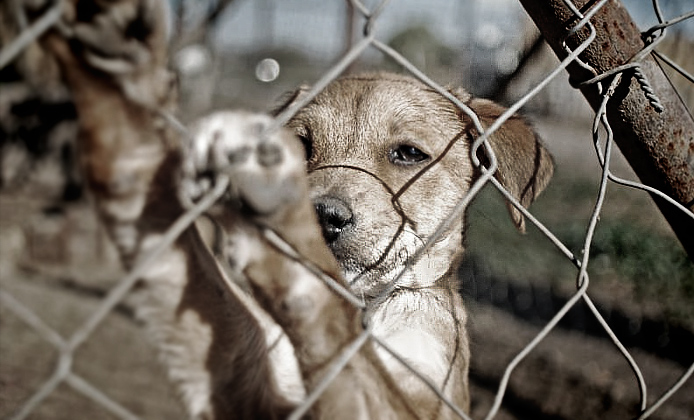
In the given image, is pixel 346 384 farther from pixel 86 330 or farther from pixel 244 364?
pixel 86 330

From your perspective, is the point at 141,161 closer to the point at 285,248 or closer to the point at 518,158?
the point at 285,248

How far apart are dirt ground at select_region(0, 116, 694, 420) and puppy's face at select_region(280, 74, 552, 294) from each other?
0.85 meters

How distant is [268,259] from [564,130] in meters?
4.35

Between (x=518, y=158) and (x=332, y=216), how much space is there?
2.41 feet

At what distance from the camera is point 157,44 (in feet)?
2.65

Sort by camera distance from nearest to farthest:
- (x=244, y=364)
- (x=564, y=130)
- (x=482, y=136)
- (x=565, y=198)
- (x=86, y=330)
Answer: (x=86, y=330) < (x=482, y=136) < (x=244, y=364) < (x=564, y=130) < (x=565, y=198)

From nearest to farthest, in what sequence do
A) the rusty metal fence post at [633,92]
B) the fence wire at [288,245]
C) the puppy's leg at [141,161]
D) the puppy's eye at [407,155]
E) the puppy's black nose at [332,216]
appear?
the fence wire at [288,245] < the puppy's leg at [141,161] < the rusty metal fence post at [633,92] < the puppy's black nose at [332,216] < the puppy's eye at [407,155]

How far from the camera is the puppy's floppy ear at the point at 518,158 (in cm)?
207

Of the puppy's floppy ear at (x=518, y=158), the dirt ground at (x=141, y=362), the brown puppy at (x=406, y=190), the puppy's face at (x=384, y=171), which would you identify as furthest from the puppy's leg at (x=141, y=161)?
the dirt ground at (x=141, y=362)

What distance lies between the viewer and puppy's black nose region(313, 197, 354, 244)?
1.86 m

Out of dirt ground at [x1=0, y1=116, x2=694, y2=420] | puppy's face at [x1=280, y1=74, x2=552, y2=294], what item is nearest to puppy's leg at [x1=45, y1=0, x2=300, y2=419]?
puppy's face at [x1=280, y1=74, x2=552, y2=294]

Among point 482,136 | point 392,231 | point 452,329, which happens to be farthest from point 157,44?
point 452,329

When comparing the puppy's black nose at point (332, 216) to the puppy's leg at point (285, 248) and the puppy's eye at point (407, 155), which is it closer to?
Answer: the puppy's eye at point (407, 155)

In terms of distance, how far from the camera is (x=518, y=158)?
215cm
